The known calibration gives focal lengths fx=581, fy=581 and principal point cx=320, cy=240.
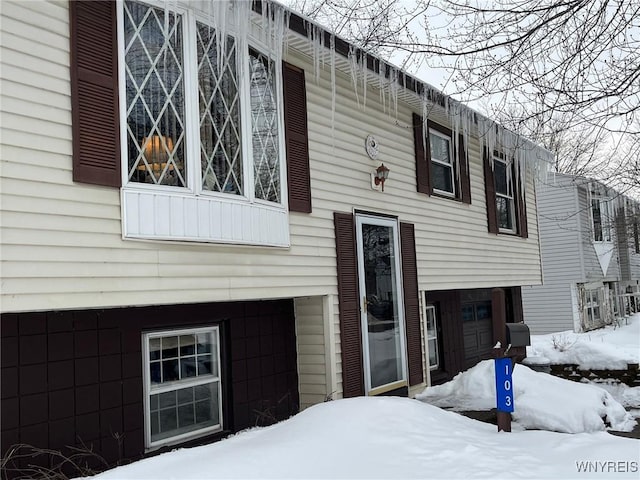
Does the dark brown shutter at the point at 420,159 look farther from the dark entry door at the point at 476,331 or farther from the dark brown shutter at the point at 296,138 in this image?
the dark entry door at the point at 476,331

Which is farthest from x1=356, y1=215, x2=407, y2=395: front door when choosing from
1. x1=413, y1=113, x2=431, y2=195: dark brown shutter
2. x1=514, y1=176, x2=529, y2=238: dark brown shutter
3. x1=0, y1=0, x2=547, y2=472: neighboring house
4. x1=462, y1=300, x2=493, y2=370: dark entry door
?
x1=514, y1=176, x2=529, y2=238: dark brown shutter

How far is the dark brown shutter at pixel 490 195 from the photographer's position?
409 inches

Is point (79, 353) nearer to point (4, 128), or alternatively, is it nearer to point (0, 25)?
point (4, 128)

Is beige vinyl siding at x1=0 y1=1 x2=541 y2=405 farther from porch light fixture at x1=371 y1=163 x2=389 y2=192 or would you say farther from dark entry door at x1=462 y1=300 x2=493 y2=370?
dark entry door at x1=462 y1=300 x2=493 y2=370

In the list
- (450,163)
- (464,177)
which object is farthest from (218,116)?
(464,177)

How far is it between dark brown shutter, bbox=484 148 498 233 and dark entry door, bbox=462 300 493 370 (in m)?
1.61

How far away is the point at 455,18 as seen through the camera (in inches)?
202

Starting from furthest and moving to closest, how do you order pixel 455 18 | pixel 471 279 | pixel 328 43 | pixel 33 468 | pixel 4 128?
pixel 471 279, pixel 328 43, pixel 455 18, pixel 33 468, pixel 4 128

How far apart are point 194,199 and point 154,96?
0.88 m

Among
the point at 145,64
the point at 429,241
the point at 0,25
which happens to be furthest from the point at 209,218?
the point at 429,241

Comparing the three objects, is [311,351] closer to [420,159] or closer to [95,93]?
[420,159]

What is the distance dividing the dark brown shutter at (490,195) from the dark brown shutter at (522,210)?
3.86 feet

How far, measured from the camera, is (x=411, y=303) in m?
7.91

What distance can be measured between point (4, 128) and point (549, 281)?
17.1m
